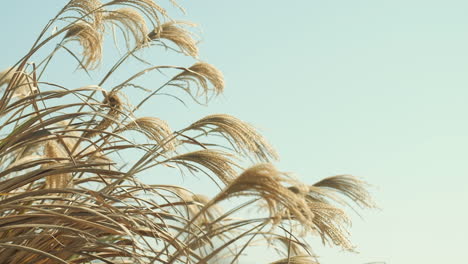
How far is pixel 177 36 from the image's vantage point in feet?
11.6

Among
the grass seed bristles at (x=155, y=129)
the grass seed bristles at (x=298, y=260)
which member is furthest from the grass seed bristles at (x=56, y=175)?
the grass seed bristles at (x=298, y=260)

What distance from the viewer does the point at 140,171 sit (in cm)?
279

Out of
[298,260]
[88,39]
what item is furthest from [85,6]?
[298,260]

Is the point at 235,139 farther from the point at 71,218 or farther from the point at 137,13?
the point at 137,13

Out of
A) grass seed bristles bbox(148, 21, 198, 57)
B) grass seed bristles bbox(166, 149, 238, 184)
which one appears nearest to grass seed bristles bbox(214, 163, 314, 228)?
grass seed bristles bbox(166, 149, 238, 184)

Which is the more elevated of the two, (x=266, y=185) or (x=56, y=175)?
(x=56, y=175)

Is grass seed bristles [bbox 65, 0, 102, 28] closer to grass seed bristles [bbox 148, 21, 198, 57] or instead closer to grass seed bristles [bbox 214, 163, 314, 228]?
grass seed bristles [bbox 148, 21, 198, 57]

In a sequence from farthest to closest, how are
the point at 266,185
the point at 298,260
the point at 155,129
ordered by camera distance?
the point at 155,129
the point at 298,260
the point at 266,185

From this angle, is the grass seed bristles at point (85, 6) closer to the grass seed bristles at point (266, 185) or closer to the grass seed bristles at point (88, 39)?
the grass seed bristles at point (88, 39)

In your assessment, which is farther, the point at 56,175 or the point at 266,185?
the point at 56,175

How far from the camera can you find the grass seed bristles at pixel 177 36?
346 centimetres

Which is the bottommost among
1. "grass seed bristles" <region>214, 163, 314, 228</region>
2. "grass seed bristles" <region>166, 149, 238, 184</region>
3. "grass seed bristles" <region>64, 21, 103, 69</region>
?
"grass seed bristles" <region>214, 163, 314, 228</region>

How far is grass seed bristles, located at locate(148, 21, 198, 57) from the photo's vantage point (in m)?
3.46

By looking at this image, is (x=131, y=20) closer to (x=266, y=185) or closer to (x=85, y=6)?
(x=85, y=6)
